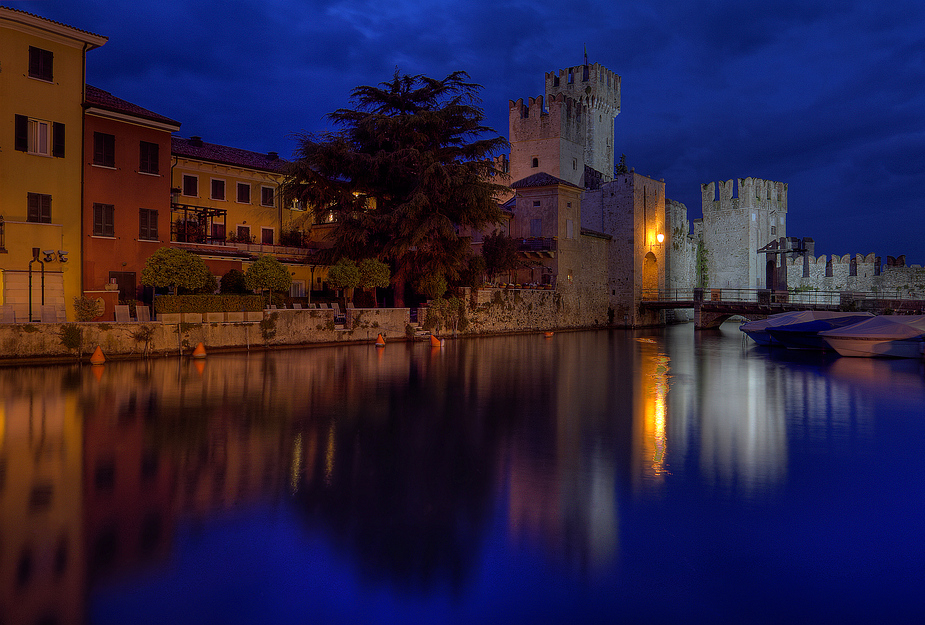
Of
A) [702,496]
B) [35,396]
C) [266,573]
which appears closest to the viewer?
[266,573]

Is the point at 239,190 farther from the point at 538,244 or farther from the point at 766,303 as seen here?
the point at 766,303

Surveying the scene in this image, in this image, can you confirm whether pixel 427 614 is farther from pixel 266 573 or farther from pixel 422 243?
pixel 422 243

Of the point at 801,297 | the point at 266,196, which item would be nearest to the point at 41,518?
the point at 266,196

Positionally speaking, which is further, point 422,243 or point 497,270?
point 497,270

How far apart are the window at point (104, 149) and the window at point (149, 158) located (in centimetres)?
100

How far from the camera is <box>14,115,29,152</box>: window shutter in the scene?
21250 millimetres

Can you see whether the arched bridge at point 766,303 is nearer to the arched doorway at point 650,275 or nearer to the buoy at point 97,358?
the arched doorway at point 650,275

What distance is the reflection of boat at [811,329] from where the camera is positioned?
2416cm

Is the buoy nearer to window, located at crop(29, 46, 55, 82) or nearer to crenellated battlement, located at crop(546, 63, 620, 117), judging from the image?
window, located at crop(29, 46, 55, 82)

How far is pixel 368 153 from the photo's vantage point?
28.6 m

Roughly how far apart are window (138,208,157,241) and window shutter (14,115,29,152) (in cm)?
413

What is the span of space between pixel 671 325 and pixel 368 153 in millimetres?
31108

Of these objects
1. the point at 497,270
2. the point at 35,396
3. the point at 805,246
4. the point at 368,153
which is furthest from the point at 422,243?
the point at 805,246

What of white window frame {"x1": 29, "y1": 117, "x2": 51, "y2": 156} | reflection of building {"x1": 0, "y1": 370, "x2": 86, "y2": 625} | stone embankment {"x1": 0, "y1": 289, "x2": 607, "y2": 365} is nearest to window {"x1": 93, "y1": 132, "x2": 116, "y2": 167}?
white window frame {"x1": 29, "y1": 117, "x2": 51, "y2": 156}
